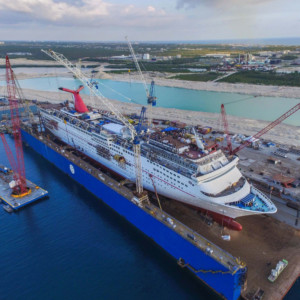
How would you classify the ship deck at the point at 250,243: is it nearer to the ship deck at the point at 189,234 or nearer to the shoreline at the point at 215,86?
the ship deck at the point at 189,234

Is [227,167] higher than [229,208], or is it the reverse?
[227,167]

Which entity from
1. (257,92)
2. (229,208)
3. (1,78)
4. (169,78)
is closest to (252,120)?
(257,92)

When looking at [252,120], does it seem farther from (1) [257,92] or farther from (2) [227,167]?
(2) [227,167]

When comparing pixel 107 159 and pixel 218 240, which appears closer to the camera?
pixel 218 240

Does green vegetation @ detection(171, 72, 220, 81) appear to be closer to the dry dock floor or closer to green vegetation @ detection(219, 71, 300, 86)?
green vegetation @ detection(219, 71, 300, 86)

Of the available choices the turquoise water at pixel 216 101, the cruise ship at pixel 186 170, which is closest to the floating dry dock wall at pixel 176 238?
the cruise ship at pixel 186 170

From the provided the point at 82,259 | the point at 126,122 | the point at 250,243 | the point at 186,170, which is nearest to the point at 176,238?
the point at 186,170

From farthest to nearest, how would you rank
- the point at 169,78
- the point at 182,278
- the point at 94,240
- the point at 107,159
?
the point at 169,78 < the point at 107,159 < the point at 94,240 < the point at 182,278

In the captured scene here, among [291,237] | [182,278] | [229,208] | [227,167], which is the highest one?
[227,167]
